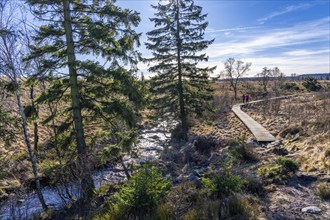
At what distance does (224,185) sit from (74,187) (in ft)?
15.0

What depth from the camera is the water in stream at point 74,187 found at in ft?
20.8

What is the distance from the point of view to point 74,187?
6949mm

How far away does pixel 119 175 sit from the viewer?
11352 millimetres

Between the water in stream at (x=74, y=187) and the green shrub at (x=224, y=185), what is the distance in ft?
11.8

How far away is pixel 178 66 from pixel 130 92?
8.52 metres

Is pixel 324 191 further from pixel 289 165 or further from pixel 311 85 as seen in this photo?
pixel 311 85

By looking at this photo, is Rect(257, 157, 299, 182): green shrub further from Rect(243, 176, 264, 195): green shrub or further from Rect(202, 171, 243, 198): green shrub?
Rect(202, 171, 243, 198): green shrub

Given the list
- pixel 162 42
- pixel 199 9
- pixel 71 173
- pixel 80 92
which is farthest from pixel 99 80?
pixel 199 9

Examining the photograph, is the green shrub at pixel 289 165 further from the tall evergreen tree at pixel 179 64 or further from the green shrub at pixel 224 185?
the tall evergreen tree at pixel 179 64

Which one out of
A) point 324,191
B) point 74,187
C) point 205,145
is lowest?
point 205,145

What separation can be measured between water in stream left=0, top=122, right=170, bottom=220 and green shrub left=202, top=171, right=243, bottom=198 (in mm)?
3603

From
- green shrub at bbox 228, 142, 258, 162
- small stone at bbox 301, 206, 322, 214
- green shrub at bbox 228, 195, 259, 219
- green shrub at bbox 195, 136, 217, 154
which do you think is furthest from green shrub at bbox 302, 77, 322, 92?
green shrub at bbox 228, 195, 259, 219

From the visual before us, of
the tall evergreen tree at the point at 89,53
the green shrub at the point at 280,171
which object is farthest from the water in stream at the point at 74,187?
the green shrub at the point at 280,171

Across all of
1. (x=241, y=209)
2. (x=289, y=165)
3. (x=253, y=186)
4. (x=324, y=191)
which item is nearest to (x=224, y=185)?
(x=241, y=209)
